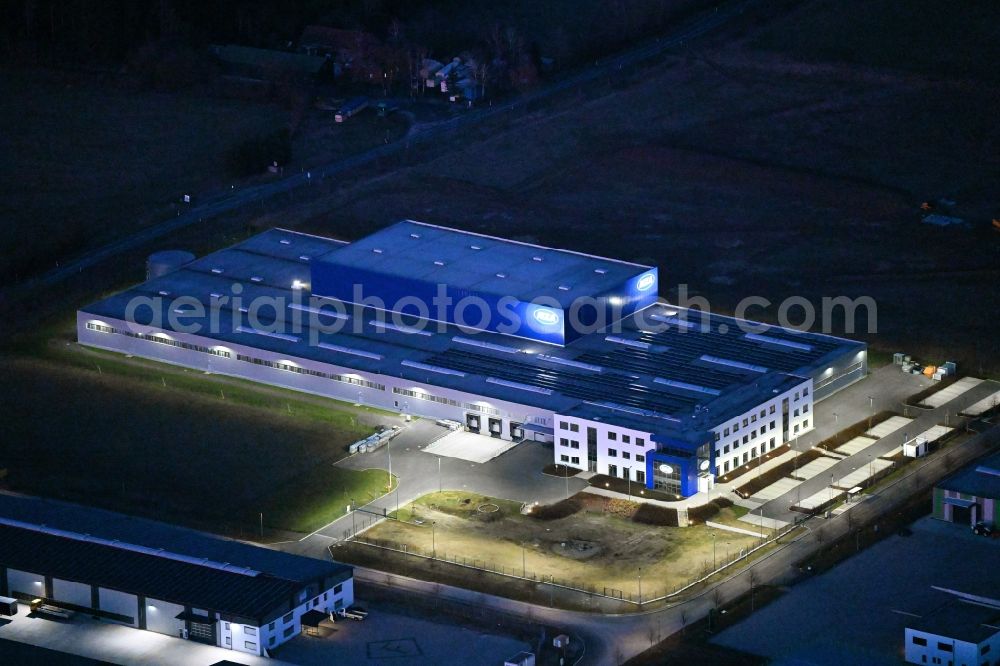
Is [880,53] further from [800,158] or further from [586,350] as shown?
[586,350]

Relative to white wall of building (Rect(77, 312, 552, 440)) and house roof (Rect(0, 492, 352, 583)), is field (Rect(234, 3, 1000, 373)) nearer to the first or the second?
white wall of building (Rect(77, 312, 552, 440))

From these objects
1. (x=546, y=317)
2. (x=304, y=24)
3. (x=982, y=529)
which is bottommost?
(x=982, y=529)

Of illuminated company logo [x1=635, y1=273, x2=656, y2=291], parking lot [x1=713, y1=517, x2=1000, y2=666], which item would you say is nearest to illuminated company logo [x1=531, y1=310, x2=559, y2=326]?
illuminated company logo [x1=635, y1=273, x2=656, y2=291]

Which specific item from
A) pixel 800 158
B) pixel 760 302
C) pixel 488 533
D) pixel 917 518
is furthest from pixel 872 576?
pixel 800 158

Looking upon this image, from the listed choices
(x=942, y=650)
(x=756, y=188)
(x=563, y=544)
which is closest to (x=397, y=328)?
(x=563, y=544)

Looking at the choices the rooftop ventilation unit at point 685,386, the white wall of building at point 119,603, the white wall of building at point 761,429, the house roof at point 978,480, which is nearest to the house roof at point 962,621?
the house roof at point 978,480

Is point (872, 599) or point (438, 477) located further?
point (438, 477)

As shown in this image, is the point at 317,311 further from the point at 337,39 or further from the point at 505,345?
the point at 337,39
